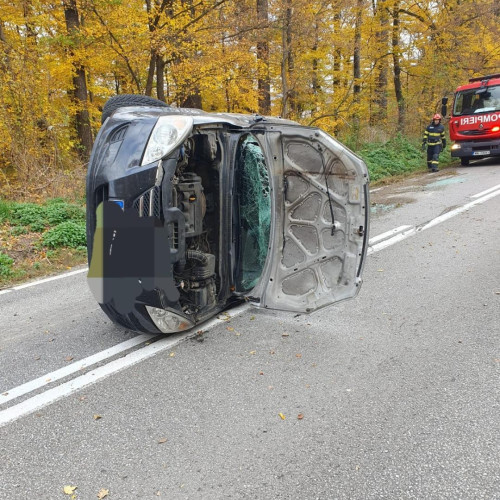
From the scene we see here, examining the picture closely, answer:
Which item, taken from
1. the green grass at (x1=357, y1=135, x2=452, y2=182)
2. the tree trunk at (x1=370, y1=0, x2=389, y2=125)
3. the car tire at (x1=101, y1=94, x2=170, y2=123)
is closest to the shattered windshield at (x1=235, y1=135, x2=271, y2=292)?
the car tire at (x1=101, y1=94, x2=170, y2=123)

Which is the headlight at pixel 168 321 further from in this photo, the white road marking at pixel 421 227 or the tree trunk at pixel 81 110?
the tree trunk at pixel 81 110

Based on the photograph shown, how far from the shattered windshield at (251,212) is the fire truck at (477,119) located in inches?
479

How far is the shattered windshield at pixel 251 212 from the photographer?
3748 millimetres

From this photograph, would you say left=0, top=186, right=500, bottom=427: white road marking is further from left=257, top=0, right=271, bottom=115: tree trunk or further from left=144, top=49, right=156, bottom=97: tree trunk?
left=257, top=0, right=271, bottom=115: tree trunk

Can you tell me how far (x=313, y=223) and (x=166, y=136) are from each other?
157 cm

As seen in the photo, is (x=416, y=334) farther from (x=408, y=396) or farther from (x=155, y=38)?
(x=155, y=38)

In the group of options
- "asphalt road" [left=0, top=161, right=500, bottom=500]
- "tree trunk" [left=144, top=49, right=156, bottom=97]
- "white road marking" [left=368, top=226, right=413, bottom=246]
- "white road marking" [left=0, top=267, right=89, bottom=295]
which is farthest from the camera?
"tree trunk" [left=144, top=49, right=156, bottom=97]

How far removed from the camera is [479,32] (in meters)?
18.0

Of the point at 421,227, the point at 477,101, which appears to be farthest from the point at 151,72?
the point at 477,101

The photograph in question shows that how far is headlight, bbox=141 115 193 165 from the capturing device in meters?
2.89

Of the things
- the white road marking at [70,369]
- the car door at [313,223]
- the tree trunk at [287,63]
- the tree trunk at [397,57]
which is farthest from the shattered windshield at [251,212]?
the tree trunk at [397,57]

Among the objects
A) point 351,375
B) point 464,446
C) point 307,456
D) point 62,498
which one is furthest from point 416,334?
point 62,498

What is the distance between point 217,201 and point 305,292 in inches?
43.7

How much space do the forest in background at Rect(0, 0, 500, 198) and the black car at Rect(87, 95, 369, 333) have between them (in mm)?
5781
